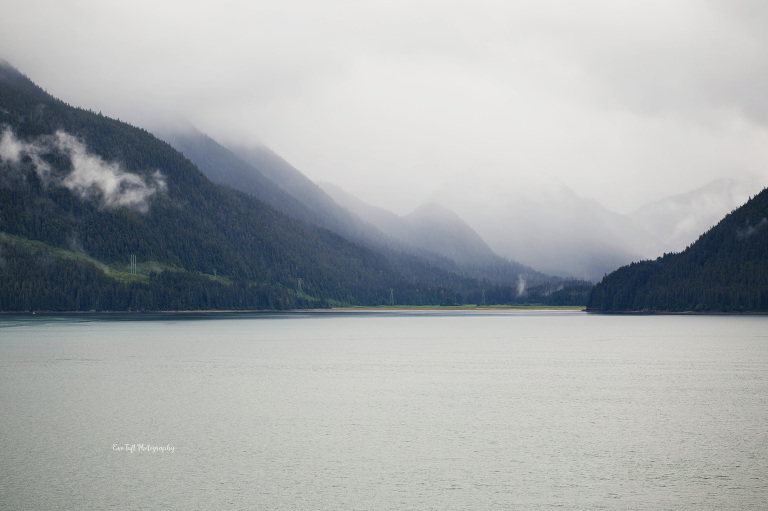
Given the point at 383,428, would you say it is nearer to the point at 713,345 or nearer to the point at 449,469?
the point at 449,469

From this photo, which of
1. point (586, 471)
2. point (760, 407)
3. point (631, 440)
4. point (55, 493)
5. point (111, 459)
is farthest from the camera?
point (760, 407)

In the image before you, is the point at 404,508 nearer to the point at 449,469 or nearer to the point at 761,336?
the point at 449,469

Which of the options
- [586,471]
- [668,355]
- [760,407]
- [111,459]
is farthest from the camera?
[668,355]

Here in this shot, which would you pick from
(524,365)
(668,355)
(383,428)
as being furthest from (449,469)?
(668,355)

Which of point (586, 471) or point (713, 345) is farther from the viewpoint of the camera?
point (713, 345)

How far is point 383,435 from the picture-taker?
139 feet

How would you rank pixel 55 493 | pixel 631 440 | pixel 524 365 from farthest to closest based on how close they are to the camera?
pixel 524 365
pixel 631 440
pixel 55 493

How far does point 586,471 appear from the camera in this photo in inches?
1319

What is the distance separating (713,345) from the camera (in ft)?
389

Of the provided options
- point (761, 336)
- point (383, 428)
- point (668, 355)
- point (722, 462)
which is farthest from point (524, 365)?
point (761, 336)

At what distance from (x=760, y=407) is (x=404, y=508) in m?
36.8

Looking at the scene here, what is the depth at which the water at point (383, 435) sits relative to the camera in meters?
29.8

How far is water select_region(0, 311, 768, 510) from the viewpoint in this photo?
29.8 m

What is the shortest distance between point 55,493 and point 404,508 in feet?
51.5
